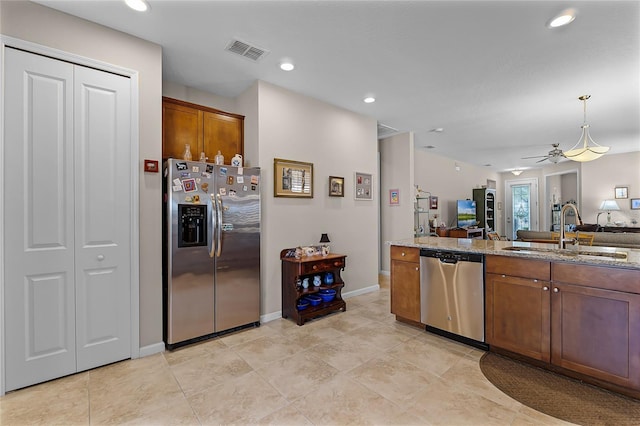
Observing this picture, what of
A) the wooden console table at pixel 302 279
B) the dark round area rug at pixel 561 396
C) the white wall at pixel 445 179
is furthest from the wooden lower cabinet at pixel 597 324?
the white wall at pixel 445 179

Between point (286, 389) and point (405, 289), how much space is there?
1688 millimetres

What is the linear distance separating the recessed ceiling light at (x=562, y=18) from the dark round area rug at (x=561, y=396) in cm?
273

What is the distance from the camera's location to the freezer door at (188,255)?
266cm

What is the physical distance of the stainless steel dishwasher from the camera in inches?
103

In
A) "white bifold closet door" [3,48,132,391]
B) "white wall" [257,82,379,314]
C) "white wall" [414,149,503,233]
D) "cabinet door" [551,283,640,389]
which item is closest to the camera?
"cabinet door" [551,283,640,389]

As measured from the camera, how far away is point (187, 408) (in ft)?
6.10

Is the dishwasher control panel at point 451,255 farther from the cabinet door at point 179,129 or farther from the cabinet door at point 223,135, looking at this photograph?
the cabinet door at point 179,129

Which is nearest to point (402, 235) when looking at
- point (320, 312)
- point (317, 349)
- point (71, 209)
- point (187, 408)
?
point (320, 312)

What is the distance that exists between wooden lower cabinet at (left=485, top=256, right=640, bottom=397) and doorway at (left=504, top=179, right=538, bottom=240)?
8896mm

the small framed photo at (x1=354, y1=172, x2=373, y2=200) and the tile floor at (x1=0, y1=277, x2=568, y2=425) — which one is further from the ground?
the small framed photo at (x1=354, y1=172, x2=373, y2=200)

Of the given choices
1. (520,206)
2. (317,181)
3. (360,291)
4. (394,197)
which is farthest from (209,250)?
(520,206)

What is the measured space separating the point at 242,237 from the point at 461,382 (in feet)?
7.60

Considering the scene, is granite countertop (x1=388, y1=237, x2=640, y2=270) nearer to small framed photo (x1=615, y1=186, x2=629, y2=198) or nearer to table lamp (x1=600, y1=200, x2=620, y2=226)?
table lamp (x1=600, y1=200, x2=620, y2=226)

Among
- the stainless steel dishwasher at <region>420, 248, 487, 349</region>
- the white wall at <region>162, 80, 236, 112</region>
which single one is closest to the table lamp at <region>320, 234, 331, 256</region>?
the stainless steel dishwasher at <region>420, 248, 487, 349</region>
